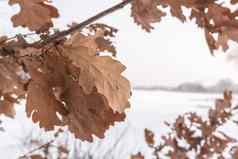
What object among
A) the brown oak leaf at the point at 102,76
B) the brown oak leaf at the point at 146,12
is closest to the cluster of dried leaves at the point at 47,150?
the brown oak leaf at the point at 146,12

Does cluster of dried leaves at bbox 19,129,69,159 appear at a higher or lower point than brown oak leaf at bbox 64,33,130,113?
lower

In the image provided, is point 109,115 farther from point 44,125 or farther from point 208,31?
point 208,31

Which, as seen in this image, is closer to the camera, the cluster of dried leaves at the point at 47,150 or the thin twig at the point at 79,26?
the thin twig at the point at 79,26

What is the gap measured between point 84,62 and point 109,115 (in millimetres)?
84

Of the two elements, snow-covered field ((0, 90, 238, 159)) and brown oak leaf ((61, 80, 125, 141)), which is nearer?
brown oak leaf ((61, 80, 125, 141))

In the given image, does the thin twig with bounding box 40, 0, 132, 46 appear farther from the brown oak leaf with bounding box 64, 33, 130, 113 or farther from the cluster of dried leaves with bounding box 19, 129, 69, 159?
the cluster of dried leaves with bounding box 19, 129, 69, 159

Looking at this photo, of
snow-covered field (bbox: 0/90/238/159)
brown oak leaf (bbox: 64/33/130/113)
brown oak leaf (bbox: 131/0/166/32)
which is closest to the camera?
brown oak leaf (bbox: 64/33/130/113)

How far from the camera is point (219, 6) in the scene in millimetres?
682

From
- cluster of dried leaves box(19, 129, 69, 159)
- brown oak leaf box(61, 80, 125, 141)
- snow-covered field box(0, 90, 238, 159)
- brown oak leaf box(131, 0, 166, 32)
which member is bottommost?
snow-covered field box(0, 90, 238, 159)

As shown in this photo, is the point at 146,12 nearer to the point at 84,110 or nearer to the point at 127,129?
the point at 84,110

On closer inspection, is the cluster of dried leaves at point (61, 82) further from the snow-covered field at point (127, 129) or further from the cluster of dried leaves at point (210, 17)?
the snow-covered field at point (127, 129)

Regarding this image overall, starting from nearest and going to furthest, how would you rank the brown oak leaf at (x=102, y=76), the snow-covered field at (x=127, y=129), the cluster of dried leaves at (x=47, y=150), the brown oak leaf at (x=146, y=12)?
the brown oak leaf at (x=102, y=76), the brown oak leaf at (x=146, y=12), the cluster of dried leaves at (x=47, y=150), the snow-covered field at (x=127, y=129)

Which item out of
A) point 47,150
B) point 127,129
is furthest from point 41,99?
point 127,129

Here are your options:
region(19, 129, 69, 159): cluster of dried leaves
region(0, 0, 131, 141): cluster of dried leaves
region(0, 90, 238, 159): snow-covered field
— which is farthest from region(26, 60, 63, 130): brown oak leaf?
region(0, 90, 238, 159): snow-covered field
